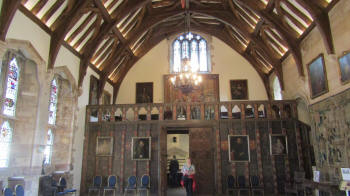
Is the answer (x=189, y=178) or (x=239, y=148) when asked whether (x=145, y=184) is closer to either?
(x=189, y=178)

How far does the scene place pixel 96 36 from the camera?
10648 mm

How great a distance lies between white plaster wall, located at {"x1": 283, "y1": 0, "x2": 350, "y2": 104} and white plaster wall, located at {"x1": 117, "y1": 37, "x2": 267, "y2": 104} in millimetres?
3073

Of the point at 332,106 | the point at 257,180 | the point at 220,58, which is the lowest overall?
the point at 257,180

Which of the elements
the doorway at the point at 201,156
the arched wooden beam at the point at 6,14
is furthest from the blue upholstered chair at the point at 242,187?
the arched wooden beam at the point at 6,14

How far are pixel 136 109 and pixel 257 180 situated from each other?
5.45 m

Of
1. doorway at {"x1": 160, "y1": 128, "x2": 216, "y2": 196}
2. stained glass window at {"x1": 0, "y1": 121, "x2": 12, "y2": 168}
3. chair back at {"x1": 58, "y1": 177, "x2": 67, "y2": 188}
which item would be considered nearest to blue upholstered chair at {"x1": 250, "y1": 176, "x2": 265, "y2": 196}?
doorway at {"x1": 160, "y1": 128, "x2": 216, "y2": 196}

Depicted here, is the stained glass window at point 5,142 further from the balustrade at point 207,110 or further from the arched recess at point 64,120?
the balustrade at point 207,110

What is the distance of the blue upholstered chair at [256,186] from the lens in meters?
9.73

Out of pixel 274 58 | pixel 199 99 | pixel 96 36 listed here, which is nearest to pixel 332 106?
pixel 274 58

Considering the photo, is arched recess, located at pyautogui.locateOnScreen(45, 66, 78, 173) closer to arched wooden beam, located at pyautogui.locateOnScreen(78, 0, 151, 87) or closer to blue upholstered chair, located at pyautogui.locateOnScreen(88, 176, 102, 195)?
arched wooden beam, located at pyautogui.locateOnScreen(78, 0, 151, 87)

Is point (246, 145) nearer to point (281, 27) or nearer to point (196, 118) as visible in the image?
point (196, 118)

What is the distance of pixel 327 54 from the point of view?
8211 millimetres

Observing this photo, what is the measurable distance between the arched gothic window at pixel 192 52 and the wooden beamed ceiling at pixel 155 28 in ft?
2.08

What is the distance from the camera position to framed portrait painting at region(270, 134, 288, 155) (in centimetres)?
1011
